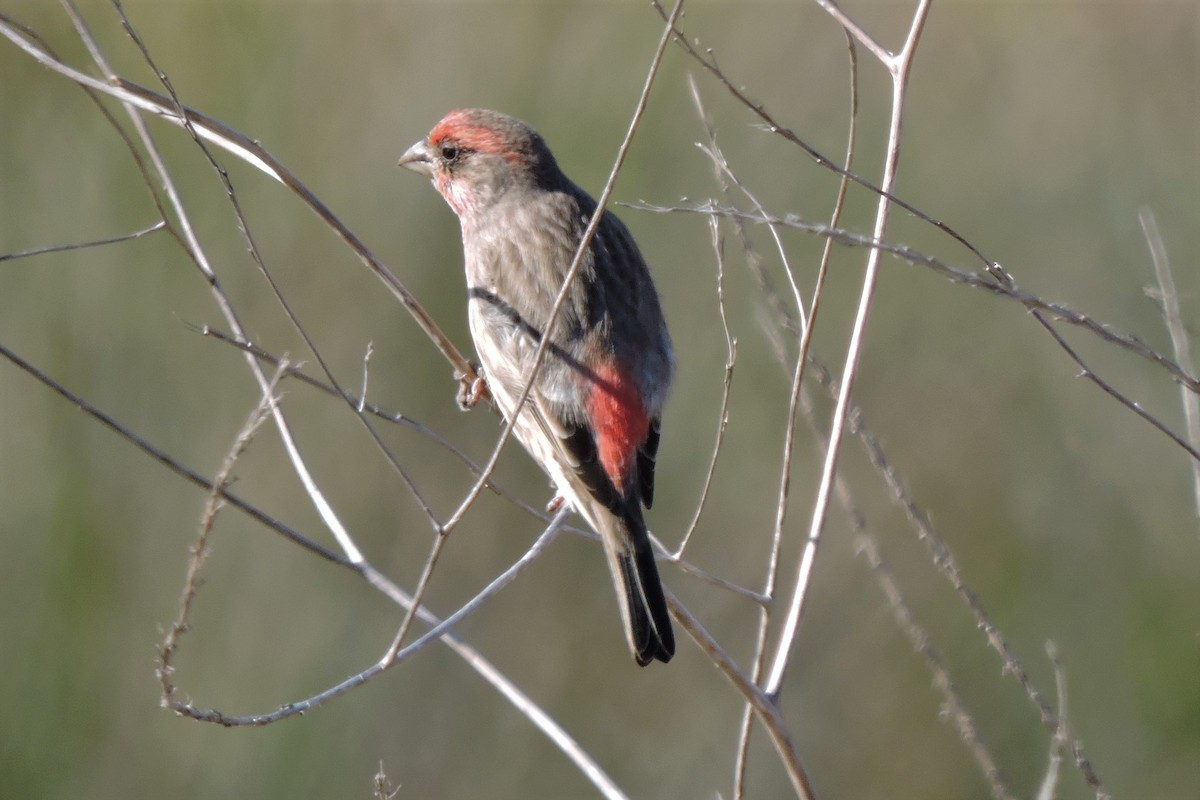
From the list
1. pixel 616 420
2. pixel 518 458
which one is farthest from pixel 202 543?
pixel 518 458

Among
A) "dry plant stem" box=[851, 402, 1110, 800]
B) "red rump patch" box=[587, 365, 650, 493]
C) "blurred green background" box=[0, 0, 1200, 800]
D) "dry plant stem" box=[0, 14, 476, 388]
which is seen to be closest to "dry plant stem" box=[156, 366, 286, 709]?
"dry plant stem" box=[0, 14, 476, 388]

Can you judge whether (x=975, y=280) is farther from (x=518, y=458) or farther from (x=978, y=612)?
(x=518, y=458)

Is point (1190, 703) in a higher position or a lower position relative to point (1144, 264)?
lower

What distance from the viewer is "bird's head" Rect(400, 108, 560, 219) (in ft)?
15.7

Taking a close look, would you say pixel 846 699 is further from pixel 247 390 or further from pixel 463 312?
pixel 247 390

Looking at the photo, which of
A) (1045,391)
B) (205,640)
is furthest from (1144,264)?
(205,640)

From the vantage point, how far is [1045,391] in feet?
21.6

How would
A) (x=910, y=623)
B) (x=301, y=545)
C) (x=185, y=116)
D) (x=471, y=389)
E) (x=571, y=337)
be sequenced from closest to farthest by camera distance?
(x=301, y=545) < (x=185, y=116) < (x=910, y=623) < (x=571, y=337) < (x=471, y=389)

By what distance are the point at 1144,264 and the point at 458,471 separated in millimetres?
3499

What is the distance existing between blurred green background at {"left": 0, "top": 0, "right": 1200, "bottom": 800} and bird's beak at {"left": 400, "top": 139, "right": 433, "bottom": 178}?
2.29ft

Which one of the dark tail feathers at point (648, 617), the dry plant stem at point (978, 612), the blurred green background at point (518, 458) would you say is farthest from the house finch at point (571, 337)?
the blurred green background at point (518, 458)

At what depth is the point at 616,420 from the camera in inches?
152

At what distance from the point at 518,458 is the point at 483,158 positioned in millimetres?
1381

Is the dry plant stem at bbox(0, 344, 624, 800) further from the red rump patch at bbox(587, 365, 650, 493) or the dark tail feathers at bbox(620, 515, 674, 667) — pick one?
the red rump patch at bbox(587, 365, 650, 493)
